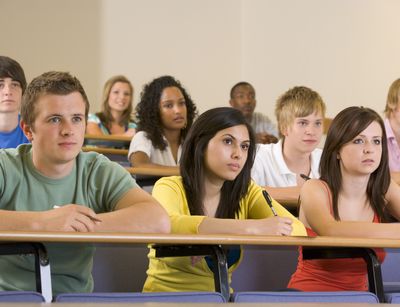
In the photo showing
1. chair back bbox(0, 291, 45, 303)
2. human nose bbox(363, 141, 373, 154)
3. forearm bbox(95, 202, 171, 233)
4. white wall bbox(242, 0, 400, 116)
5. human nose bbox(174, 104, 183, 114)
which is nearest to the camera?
chair back bbox(0, 291, 45, 303)

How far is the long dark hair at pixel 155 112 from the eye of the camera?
470 cm

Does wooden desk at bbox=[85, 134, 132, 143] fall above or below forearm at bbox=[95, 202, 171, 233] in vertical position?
above

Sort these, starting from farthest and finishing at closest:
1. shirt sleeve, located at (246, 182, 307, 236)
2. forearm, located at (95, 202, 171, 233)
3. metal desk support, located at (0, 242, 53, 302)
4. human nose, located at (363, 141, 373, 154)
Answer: human nose, located at (363, 141, 373, 154) < shirt sleeve, located at (246, 182, 307, 236) < forearm, located at (95, 202, 171, 233) < metal desk support, located at (0, 242, 53, 302)

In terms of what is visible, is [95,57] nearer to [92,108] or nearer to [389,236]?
[92,108]

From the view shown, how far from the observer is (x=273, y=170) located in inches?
150

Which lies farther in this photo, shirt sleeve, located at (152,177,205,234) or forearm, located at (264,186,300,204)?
forearm, located at (264,186,300,204)

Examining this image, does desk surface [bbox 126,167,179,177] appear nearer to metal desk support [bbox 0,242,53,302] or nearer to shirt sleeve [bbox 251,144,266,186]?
shirt sleeve [bbox 251,144,266,186]

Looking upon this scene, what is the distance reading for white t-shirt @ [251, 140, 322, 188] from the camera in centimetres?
377

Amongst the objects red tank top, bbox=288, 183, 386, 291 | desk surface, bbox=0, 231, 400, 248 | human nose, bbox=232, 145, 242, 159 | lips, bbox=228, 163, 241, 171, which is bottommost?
red tank top, bbox=288, 183, 386, 291

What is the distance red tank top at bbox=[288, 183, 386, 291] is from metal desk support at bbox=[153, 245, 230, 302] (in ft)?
1.81

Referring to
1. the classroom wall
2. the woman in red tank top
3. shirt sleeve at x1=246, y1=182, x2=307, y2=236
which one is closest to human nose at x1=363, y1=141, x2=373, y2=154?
the woman in red tank top

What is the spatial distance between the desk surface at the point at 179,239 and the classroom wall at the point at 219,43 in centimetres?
489

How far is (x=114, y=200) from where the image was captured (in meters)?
2.55

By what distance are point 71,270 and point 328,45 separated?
212 inches
